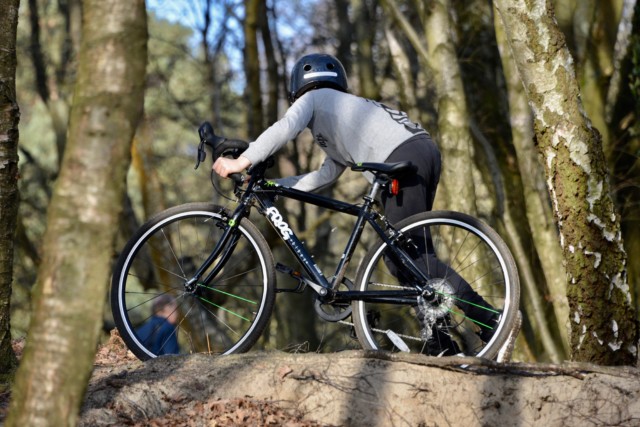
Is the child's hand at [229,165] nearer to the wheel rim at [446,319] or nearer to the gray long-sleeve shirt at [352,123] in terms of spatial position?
the gray long-sleeve shirt at [352,123]

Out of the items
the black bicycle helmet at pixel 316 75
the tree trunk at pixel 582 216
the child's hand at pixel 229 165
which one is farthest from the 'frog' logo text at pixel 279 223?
the tree trunk at pixel 582 216

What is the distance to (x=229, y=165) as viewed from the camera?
5469mm

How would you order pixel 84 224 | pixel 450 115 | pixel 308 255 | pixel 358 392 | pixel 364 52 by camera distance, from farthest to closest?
pixel 364 52
pixel 450 115
pixel 308 255
pixel 358 392
pixel 84 224

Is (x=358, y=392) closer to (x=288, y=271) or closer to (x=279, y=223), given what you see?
(x=288, y=271)

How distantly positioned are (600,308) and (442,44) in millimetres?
5645

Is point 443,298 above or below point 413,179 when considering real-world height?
below

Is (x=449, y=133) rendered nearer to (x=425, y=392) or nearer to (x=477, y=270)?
(x=477, y=270)

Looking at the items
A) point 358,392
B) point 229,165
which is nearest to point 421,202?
point 229,165

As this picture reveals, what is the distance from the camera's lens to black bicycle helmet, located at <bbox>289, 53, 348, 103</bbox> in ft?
18.9

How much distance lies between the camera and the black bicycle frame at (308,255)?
5.43 m

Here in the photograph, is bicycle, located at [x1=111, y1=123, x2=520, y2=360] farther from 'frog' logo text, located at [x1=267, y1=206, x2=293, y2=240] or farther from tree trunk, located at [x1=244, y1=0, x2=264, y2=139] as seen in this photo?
tree trunk, located at [x1=244, y1=0, x2=264, y2=139]

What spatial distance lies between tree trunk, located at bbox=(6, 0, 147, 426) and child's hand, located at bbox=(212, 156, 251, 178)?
1998 millimetres

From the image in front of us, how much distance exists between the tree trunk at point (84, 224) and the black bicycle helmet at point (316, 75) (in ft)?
7.81

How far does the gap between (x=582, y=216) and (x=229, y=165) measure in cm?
207
